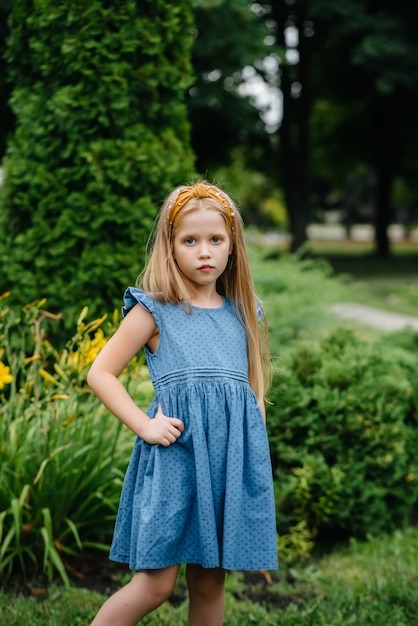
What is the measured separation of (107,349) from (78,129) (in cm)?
219

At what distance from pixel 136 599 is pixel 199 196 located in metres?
1.17

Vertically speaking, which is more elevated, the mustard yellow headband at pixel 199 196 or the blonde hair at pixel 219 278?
the mustard yellow headband at pixel 199 196


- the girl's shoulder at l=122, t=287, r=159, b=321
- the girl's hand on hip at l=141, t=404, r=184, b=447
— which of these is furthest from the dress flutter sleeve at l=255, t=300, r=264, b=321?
the girl's hand on hip at l=141, t=404, r=184, b=447

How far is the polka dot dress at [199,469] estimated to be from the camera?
2236 millimetres

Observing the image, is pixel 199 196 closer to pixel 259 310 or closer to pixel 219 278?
pixel 219 278

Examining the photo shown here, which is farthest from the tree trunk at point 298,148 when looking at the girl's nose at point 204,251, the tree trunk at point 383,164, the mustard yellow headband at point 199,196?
the girl's nose at point 204,251

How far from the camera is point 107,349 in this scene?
91.8 inches

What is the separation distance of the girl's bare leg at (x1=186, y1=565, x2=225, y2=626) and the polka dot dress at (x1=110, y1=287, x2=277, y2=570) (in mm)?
151

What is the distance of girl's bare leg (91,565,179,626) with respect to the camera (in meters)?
2.27

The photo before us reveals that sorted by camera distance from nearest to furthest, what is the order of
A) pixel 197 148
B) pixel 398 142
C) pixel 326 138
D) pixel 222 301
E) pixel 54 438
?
1. pixel 222 301
2. pixel 54 438
3. pixel 197 148
4. pixel 398 142
5. pixel 326 138

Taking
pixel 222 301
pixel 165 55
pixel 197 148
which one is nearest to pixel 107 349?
pixel 222 301

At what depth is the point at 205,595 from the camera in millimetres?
2422

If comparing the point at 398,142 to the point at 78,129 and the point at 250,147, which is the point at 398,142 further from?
the point at 78,129

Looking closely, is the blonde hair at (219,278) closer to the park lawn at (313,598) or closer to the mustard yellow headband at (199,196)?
the mustard yellow headband at (199,196)
